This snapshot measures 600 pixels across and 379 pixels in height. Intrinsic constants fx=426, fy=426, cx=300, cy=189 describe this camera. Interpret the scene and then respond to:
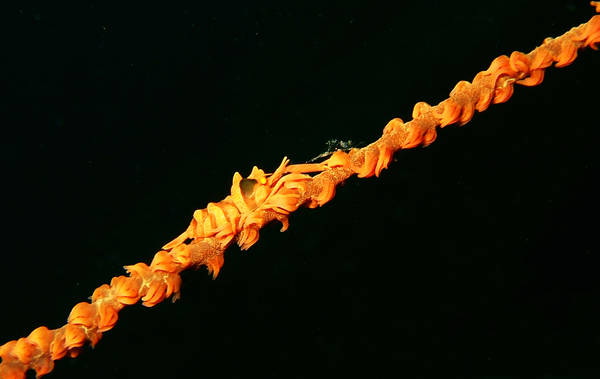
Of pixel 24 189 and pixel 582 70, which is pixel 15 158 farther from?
pixel 582 70

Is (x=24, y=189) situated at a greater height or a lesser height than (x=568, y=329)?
greater

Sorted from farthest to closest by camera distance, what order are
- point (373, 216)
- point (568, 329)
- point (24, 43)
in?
point (373, 216) < point (568, 329) < point (24, 43)

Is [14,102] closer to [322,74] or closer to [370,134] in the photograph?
[322,74]

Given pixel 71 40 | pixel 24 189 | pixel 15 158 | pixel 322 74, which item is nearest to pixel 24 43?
pixel 71 40

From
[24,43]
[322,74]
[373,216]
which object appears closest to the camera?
[24,43]

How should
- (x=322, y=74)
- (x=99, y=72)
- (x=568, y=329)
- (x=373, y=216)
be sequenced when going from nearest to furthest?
1. (x=99, y=72)
2. (x=322, y=74)
3. (x=568, y=329)
4. (x=373, y=216)

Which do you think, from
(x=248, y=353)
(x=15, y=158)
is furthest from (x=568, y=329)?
(x=15, y=158)

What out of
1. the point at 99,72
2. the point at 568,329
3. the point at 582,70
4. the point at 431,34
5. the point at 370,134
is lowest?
the point at 568,329

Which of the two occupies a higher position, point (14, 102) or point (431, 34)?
point (14, 102)

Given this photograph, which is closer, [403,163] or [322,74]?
[322,74]
